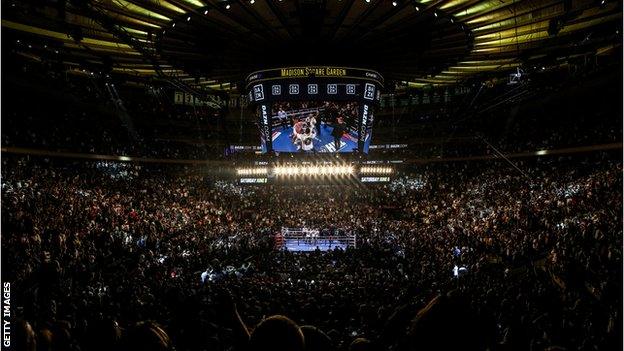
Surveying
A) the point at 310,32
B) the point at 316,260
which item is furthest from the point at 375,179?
the point at 310,32

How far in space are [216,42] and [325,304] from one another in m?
13.0

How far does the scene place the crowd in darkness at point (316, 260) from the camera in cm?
267

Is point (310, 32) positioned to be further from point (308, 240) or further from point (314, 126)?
point (308, 240)

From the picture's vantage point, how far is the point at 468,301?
1.76 meters

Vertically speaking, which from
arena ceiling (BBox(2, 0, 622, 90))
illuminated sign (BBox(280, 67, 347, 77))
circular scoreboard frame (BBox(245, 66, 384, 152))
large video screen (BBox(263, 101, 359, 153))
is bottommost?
large video screen (BBox(263, 101, 359, 153))

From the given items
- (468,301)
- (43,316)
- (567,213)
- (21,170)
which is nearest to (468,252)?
(567,213)

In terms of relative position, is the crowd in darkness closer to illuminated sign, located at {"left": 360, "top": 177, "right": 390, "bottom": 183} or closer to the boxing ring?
the boxing ring

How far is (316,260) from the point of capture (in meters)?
23.4

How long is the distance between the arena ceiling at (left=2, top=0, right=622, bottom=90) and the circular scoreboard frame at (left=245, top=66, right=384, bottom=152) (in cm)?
56

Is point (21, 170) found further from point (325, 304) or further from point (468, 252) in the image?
point (468, 252)

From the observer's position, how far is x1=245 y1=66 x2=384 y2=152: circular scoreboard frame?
21.9 metres

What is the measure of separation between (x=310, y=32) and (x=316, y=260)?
12.1m

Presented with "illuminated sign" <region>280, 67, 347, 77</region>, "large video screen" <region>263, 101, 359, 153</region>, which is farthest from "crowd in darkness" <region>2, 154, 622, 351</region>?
"illuminated sign" <region>280, 67, 347, 77</region>

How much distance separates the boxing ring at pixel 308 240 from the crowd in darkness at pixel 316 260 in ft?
2.98
